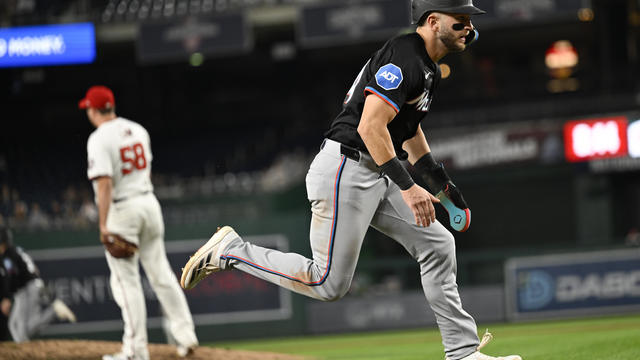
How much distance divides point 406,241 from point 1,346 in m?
4.00

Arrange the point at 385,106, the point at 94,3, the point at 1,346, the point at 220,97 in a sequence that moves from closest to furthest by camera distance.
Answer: the point at 385,106
the point at 1,346
the point at 94,3
the point at 220,97

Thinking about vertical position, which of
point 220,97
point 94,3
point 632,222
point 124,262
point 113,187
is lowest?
point 632,222

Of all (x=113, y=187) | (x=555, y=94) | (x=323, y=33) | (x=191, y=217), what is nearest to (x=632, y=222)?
(x=555, y=94)

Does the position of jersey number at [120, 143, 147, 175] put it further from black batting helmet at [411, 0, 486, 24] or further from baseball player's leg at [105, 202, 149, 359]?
black batting helmet at [411, 0, 486, 24]

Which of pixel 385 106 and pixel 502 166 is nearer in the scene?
pixel 385 106

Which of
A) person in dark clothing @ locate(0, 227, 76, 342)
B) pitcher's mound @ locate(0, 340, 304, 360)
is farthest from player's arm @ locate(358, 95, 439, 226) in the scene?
person in dark clothing @ locate(0, 227, 76, 342)

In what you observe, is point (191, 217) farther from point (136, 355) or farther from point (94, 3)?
point (136, 355)

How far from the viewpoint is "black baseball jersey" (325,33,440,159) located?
12.3 feet

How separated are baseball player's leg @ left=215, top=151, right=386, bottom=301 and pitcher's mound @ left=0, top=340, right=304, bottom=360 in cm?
234

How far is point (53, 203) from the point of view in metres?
15.1

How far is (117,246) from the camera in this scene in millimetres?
5656

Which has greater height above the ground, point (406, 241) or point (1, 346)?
point (406, 241)

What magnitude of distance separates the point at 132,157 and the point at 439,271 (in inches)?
107

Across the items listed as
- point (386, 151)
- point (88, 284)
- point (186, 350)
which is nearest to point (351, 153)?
point (386, 151)
